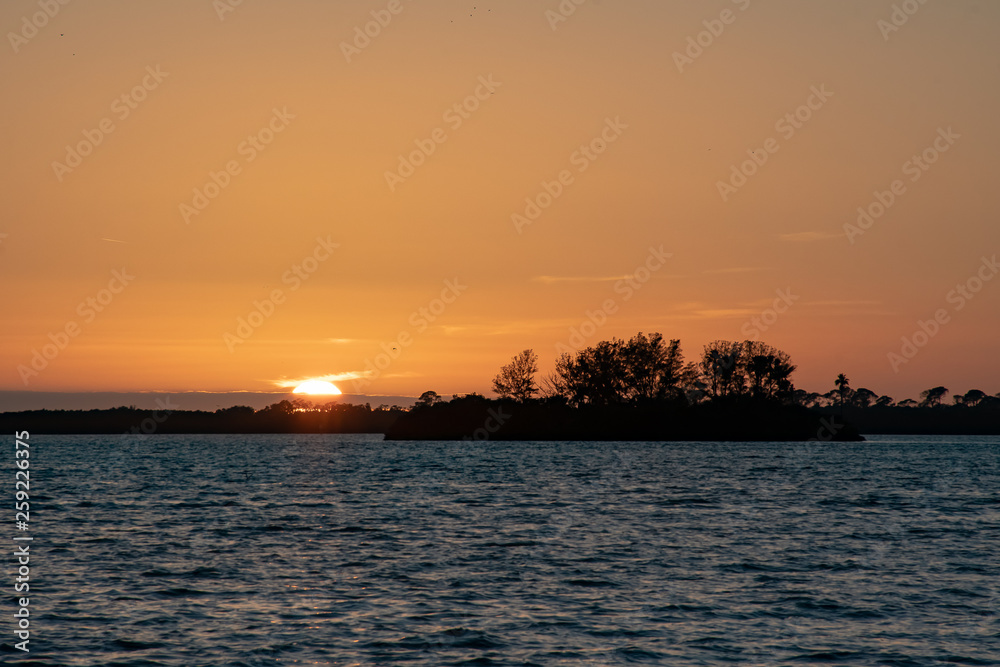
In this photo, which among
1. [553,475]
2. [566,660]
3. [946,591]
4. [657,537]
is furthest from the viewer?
[553,475]

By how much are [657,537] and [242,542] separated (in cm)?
1769

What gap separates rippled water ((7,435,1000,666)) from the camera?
22.2 meters

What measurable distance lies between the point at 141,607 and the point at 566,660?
12.4 m

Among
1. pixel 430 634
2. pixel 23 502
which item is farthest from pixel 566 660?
pixel 23 502

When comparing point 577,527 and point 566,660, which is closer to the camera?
point 566,660

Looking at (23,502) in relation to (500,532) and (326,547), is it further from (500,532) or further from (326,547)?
(500,532)

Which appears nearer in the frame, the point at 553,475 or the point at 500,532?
the point at 500,532

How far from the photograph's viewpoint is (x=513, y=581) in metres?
30.6

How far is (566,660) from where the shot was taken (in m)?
21.2

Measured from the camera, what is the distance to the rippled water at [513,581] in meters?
22.2

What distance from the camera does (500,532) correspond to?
143ft

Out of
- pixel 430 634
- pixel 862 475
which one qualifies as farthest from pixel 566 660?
pixel 862 475

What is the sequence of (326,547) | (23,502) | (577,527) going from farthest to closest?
(23,502) → (577,527) → (326,547)

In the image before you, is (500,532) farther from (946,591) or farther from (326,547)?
(946,591)
